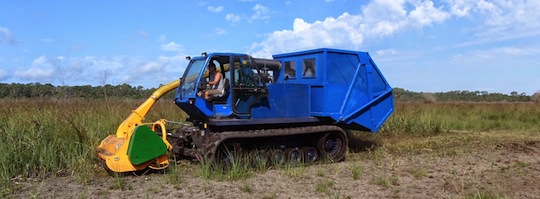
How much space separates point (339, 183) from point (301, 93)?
2670mm

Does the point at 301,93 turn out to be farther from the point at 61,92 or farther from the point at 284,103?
the point at 61,92

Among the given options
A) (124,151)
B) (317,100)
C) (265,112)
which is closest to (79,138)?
(124,151)

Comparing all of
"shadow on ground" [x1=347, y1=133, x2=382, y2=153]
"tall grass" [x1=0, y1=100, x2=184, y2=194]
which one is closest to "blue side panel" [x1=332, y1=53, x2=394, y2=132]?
"shadow on ground" [x1=347, y1=133, x2=382, y2=153]

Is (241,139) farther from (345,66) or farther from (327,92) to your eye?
(345,66)

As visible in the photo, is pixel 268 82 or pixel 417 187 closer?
pixel 417 187

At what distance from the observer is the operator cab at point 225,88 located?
26.5 feet

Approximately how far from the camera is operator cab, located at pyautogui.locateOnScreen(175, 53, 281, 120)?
8062 millimetres

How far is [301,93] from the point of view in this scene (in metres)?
9.22

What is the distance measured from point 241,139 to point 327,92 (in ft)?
7.28

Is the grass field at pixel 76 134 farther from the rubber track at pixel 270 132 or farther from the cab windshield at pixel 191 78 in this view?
the cab windshield at pixel 191 78

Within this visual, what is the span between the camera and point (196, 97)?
26.1ft

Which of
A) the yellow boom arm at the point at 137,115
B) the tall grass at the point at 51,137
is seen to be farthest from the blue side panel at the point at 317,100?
the tall grass at the point at 51,137

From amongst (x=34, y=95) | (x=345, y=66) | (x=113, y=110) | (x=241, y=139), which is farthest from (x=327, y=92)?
(x=34, y=95)

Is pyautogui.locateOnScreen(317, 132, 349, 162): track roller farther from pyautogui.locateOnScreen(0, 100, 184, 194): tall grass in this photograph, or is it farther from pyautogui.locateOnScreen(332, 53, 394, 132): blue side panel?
pyautogui.locateOnScreen(0, 100, 184, 194): tall grass
